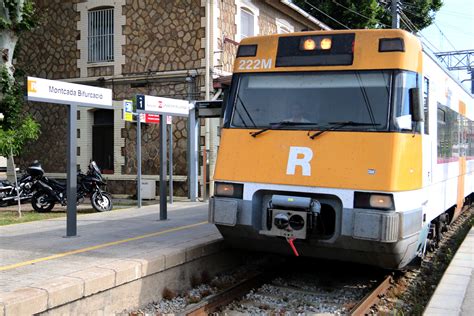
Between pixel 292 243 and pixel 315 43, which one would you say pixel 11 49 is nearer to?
pixel 315 43

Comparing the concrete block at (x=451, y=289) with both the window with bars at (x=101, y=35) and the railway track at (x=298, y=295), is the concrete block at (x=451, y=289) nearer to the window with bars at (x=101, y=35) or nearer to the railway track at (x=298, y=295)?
the railway track at (x=298, y=295)

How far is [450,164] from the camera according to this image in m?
8.70

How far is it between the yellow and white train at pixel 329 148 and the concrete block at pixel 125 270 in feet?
3.59

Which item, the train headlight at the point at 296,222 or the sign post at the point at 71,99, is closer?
the train headlight at the point at 296,222

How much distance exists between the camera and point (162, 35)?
52.9ft

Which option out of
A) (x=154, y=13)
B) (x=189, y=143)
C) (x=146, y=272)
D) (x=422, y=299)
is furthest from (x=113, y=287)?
(x=154, y=13)

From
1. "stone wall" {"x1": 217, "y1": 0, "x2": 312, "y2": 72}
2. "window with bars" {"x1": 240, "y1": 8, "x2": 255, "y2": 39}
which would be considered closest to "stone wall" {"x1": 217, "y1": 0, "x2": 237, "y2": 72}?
"stone wall" {"x1": 217, "y1": 0, "x2": 312, "y2": 72}

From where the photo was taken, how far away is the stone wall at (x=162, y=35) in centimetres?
1563

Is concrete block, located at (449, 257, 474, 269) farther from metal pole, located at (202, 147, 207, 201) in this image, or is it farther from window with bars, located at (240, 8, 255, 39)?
window with bars, located at (240, 8, 255, 39)

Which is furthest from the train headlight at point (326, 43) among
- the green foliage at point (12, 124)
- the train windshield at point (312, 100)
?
the green foliage at point (12, 124)

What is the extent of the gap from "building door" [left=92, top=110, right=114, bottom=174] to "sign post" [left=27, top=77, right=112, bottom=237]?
8.92m

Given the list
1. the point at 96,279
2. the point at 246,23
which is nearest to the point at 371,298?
the point at 96,279

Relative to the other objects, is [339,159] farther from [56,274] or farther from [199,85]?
[199,85]

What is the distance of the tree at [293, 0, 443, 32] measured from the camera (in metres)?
24.0
